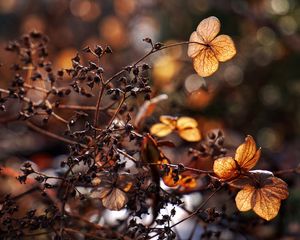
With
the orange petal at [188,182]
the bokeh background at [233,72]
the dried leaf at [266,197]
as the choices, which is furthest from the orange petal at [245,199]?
the bokeh background at [233,72]

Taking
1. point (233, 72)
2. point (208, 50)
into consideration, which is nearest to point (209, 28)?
point (208, 50)

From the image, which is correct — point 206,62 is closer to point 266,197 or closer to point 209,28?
point 209,28

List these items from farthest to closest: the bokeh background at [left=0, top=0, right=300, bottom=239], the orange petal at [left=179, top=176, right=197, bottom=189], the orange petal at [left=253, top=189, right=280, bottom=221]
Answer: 1. the bokeh background at [left=0, top=0, right=300, bottom=239]
2. the orange petal at [left=179, top=176, right=197, bottom=189]
3. the orange petal at [left=253, top=189, right=280, bottom=221]

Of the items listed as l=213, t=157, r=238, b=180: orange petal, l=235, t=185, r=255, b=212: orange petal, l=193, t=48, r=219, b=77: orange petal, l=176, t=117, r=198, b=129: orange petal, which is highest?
l=176, t=117, r=198, b=129: orange petal

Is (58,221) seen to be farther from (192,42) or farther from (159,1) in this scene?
(159,1)

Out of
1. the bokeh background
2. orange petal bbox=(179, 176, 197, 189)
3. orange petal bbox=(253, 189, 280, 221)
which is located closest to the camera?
orange petal bbox=(253, 189, 280, 221)

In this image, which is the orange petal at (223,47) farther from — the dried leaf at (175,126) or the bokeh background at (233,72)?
the bokeh background at (233,72)

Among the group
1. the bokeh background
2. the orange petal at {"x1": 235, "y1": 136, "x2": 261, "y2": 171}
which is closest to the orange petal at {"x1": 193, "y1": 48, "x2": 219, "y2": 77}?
the orange petal at {"x1": 235, "y1": 136, "x2": 261, "y2": 171}

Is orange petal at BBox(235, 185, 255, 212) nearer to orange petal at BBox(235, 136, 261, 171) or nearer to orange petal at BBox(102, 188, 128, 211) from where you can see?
orange petal at BBox(235, 136, 261, 171)
